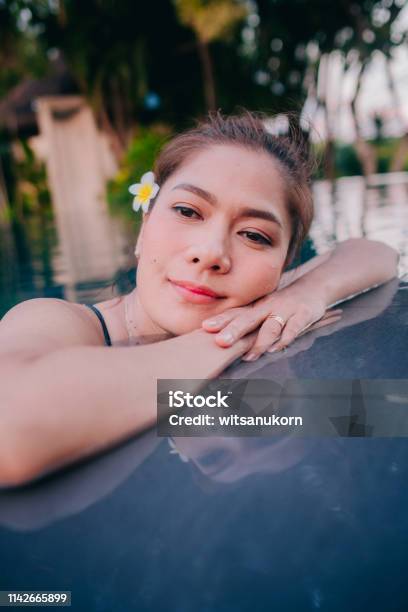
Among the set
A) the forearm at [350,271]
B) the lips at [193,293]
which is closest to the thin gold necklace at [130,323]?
the lips at [193,293]

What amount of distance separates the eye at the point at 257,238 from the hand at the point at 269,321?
18 centimetres

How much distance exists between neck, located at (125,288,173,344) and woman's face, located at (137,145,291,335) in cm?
3

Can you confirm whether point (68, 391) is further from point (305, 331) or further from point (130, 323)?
point (305, 331)

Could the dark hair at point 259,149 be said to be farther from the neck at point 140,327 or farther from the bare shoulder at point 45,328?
the bare shoulder at point 45,328

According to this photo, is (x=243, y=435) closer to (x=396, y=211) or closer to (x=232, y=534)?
(x=232, y=534)

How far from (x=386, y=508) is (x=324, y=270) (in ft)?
3.90

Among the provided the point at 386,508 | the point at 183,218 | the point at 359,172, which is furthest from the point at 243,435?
the point at 359,172

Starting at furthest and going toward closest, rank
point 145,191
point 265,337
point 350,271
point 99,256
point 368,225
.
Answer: point 99,256 < point 368,225 < point 350,271 < point 145,191 < point 265,337

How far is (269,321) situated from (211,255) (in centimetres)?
29

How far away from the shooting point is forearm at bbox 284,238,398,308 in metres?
1.84

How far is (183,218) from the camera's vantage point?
59.2 inches

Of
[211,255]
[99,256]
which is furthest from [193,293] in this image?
[99,256]

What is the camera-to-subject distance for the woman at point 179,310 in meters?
1.00

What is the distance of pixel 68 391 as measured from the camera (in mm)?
1019
